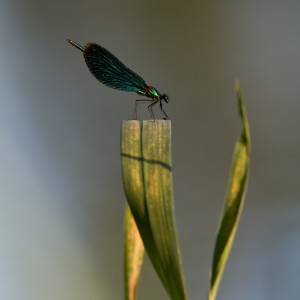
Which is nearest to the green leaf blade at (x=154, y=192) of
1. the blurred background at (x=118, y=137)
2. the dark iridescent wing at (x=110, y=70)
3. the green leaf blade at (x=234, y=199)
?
the green leaf blade at (x=234, y=199)

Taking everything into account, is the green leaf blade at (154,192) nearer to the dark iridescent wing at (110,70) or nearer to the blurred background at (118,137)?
the dark iridescent wing at (110,70)

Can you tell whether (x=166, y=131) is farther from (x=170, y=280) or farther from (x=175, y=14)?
(x=175, y=14)

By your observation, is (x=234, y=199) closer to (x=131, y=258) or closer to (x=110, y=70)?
(x=131, y=258)

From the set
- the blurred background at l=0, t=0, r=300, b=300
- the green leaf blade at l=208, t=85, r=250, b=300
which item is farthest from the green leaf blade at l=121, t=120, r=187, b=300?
the blurred background at l=0, t=0, r=300, b=300

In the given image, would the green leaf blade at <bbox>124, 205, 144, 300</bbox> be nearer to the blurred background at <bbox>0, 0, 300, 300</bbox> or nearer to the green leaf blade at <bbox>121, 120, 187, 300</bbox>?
the green leaf blade at <bbox>121, 120, 187, 300</bbox>

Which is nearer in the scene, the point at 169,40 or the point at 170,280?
the point at 170,280

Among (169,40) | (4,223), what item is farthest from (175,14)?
(4,223)

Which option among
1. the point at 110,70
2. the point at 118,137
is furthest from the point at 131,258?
the point at 118,137
